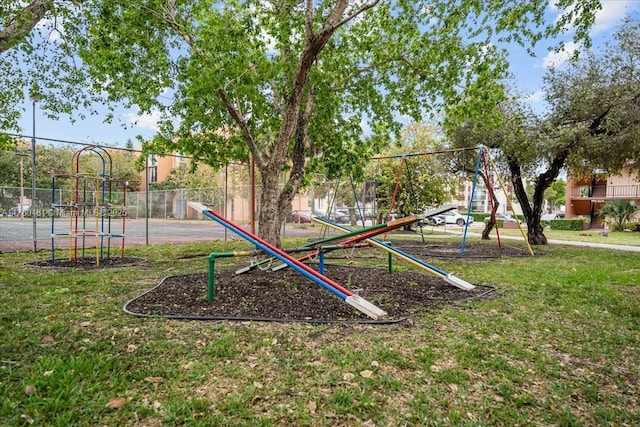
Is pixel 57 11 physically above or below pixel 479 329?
above

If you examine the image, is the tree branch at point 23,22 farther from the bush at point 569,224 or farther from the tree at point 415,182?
the bush at point 569,224

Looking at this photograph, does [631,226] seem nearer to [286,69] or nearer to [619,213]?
[619,213]

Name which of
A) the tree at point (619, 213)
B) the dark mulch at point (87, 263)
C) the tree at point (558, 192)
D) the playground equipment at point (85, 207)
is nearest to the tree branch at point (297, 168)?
the playground equipment at point (85, 207)

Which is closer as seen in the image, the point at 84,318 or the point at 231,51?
the point at 84,318

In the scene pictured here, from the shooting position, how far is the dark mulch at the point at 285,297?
3822mm

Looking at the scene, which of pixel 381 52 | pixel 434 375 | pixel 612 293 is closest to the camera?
pixel 434 375

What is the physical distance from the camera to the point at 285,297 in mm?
4359

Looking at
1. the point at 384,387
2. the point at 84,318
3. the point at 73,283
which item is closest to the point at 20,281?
the point at 73,283

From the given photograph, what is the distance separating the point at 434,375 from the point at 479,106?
6.15 metres

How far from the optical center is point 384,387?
93.3 inches

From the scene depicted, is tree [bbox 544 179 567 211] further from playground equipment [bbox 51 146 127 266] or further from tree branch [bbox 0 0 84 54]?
tree branch [bbox 0 0 84 54]

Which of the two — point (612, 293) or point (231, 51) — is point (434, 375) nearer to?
point (612, 293)

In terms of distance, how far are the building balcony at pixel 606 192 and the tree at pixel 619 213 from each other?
13.2ft

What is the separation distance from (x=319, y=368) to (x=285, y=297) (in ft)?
5.87
